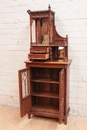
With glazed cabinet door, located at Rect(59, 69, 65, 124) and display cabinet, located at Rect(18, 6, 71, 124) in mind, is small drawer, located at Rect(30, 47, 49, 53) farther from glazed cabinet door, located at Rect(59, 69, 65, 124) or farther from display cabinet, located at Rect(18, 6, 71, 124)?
glazed cabinet door, located at Rect(59, 69, 65, 124)

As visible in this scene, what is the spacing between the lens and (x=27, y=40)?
2656 mm

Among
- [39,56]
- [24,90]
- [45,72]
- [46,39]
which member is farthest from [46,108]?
[46,39]

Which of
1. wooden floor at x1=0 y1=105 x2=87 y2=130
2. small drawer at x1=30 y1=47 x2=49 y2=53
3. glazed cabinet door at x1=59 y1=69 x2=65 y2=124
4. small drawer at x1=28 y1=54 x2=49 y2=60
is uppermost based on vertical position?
small drawer at x1=30 y1=47 x2=49 y2=53

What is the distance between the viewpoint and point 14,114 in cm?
265

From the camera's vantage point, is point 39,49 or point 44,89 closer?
point 39,49

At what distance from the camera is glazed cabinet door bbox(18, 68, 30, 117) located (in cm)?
216

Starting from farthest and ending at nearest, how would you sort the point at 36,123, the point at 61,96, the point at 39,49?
the point at 36,123
the point at 39,49
the point at 61,96

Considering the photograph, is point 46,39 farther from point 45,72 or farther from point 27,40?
point 45,72

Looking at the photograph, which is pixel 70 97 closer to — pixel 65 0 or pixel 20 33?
pixel 20 33

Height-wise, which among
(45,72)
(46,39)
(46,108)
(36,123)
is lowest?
(36,123)

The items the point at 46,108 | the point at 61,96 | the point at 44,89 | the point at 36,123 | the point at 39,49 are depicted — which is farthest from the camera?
the point at 44,89

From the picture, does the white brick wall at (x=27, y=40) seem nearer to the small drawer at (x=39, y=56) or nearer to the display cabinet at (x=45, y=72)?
the display cabinet at (x=45, y=72)

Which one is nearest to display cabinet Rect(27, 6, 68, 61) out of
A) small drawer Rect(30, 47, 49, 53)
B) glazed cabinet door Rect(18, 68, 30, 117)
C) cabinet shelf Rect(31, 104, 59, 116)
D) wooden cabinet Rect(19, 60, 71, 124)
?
small drawer Rect(30, 47, 49, 53)

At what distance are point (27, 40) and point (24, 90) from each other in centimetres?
85
